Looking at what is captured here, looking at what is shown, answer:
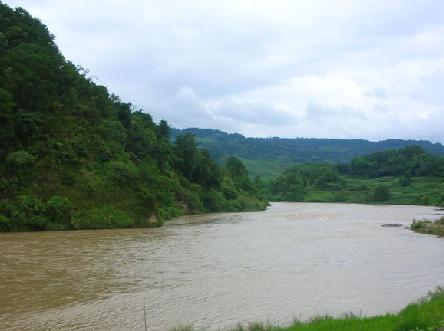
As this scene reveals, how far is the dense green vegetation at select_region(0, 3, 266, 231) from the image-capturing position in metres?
42.0

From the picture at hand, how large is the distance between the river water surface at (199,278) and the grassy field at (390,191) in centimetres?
8363

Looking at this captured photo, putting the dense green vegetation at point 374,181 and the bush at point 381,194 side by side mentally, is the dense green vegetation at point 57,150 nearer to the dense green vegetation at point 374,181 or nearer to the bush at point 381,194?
the bush at point 381,194

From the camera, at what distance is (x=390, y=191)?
131 m

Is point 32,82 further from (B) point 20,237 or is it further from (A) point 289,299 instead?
(A) point 289,299

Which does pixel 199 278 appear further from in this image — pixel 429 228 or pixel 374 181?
pixel 374 181

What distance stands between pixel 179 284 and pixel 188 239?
54.8 feet

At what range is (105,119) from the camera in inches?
2229

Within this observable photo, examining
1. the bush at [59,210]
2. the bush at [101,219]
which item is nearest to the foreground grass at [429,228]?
the bush at [101,219]

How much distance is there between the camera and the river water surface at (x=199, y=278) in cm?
1576

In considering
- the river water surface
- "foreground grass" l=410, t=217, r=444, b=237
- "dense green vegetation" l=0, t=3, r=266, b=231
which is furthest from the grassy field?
the river water surface

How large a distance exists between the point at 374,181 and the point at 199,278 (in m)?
141

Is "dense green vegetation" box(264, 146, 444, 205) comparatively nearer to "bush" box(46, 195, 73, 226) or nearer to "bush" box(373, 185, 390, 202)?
"bush" box(373, 185, 390, 202)

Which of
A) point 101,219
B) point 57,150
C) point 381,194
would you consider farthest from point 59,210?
point 381,194

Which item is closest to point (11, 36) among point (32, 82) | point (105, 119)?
point (32, 82)
